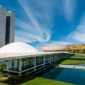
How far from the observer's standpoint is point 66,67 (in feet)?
76.4

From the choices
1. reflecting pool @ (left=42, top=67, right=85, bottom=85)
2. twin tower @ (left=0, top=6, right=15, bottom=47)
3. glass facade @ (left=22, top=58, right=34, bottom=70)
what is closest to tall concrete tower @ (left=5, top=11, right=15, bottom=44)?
twin tower @ (left=0, top=6, right=15, bottom=47)

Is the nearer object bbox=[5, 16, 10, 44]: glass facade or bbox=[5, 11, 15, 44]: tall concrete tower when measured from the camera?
bbox=[5, 16, 10, 44]: glass facade

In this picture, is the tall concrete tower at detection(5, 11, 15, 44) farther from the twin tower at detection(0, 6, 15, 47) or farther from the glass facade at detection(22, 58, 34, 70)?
the glass facade at detection(22, 58, 34, 70)

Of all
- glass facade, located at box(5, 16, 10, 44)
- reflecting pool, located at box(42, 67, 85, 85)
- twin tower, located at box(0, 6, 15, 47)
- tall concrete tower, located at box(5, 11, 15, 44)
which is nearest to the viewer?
reflecting pool, located at box(42, 67, 85, 85)

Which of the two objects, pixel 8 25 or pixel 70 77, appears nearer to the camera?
pixel 70 77

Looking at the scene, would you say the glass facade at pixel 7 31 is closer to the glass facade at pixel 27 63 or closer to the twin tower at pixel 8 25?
the twin tower at pixel 8 25

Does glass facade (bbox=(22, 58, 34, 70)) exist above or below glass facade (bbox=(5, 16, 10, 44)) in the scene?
below

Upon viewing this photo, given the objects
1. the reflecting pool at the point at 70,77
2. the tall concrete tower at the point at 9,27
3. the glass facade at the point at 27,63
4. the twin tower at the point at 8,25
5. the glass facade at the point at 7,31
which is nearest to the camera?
the reflecting pool at the point at 70,77

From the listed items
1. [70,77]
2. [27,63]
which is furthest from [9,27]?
[70,77]

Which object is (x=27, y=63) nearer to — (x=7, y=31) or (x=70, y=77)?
(x=70, y=77)

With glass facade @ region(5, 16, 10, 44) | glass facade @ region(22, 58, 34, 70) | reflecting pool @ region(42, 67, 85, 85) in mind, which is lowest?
reflecting pool @ region(42, 67, 85, 85)

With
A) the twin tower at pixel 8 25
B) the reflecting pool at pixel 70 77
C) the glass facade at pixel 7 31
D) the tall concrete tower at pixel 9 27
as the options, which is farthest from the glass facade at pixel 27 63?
the glass facade at pixel 7 31

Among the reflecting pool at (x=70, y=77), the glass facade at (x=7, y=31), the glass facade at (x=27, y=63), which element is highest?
the glass facade at (x=7, y=31)

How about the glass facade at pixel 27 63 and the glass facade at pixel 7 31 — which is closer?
the glass facade at pixel 27 63
